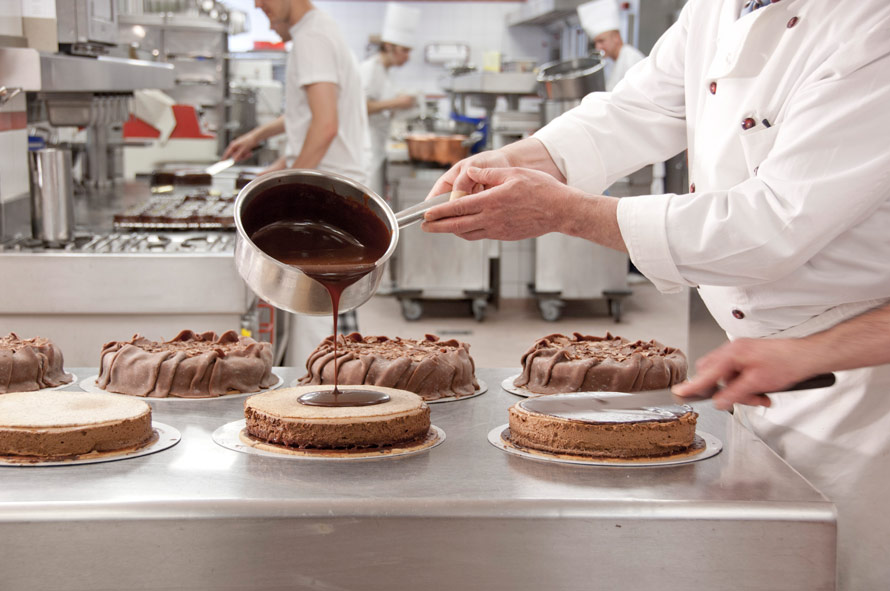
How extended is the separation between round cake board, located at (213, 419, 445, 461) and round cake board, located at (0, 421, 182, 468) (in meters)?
0.08

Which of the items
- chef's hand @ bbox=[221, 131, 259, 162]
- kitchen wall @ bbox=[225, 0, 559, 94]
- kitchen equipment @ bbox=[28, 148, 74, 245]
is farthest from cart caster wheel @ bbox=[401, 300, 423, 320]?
kitchen wall @ bbox=[225, 0, 559, 94]

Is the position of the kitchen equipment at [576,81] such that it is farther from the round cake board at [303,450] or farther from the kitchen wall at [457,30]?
the kitchen wall at [457,30]

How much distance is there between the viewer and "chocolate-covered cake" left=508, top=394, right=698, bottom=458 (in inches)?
58.9

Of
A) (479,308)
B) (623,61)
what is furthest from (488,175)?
(623,61)

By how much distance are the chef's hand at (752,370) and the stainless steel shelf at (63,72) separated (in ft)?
6.36

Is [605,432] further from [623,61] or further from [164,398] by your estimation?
[623,61]

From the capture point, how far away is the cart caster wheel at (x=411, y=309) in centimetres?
650

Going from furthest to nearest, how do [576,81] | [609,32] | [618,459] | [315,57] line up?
[609,32]
[576,81]
[315,57]
[618,459]

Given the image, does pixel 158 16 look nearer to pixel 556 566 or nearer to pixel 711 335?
pixel 711 335

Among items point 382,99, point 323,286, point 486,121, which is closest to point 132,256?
point 323,286

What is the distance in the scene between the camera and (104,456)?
1.46 metres

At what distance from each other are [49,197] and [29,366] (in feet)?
4.72

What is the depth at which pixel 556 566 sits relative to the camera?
128 cm

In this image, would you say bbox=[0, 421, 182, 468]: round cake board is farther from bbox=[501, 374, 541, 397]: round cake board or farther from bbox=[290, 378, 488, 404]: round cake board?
bbox=[501, 374, 541, 397]: round cake board
